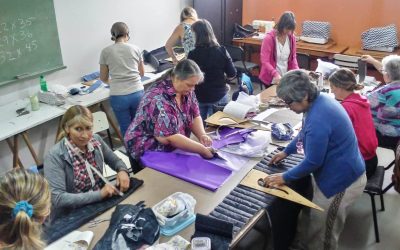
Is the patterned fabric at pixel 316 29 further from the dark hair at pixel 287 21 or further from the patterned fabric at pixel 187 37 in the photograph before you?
the patterned fabric at pixel 187 37

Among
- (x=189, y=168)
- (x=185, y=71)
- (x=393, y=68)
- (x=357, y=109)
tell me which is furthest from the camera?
(x=393, y=68)

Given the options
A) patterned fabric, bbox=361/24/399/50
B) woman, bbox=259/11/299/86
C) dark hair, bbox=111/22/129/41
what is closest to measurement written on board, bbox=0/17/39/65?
dark hair, bbox=111/22/129/41

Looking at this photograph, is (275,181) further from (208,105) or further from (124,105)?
(124,105)

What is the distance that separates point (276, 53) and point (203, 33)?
1022mm

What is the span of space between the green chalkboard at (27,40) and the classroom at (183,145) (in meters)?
0.01

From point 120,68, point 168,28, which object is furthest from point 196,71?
point 168,28

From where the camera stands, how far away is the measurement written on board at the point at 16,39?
355cm

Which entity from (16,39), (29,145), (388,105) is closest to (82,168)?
(29,145)

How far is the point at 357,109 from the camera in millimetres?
2525

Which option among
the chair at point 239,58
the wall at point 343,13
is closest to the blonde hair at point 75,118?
the chair at point 239,58

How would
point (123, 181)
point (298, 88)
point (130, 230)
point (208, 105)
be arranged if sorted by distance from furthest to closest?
point (208, 105)
point (123, 181)
point (298, 88)
point (130, 230)

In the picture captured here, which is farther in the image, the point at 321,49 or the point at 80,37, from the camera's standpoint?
the point at 321,49

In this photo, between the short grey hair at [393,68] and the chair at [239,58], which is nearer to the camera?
the short grey hair at [393,68]

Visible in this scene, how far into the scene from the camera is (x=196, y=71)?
242cm
